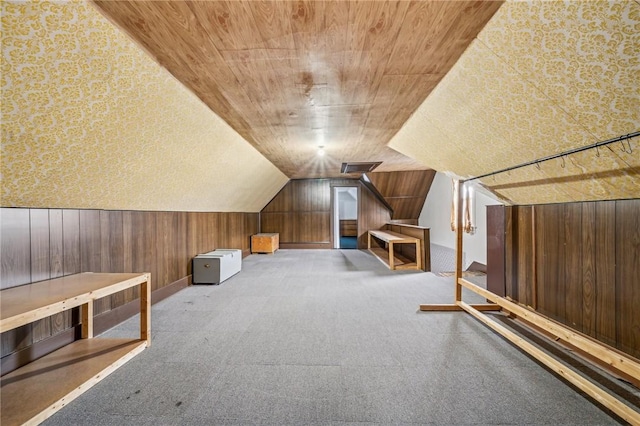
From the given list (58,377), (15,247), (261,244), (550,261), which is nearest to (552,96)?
(550,261)

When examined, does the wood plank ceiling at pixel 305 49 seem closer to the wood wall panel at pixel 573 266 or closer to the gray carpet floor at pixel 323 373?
the wood wall panel at pixel 573 266

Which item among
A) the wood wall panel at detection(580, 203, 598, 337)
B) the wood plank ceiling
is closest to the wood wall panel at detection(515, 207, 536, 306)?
the wood wall panel at detection(580, 203, 598, 337)

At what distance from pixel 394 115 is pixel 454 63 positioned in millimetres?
998

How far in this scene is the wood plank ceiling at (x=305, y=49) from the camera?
4.39 ft

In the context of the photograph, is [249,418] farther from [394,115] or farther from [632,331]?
[394,115]

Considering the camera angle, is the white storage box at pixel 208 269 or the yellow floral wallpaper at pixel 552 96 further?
the white storage box at pixel 208 269

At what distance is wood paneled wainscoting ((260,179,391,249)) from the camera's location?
7879mm

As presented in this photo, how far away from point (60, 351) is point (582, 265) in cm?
414

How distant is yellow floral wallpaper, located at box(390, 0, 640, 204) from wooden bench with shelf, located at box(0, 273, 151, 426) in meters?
2.92

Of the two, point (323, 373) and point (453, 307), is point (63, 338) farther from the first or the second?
point (453, 307)

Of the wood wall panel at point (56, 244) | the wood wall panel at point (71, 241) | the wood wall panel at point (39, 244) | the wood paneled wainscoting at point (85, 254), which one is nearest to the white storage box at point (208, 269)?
the wood paneled wainscoting at point (85, 254)

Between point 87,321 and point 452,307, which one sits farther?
point 452,307

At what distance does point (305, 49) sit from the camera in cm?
165

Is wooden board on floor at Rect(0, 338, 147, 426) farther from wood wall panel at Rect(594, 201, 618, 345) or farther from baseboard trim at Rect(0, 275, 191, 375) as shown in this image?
wood wall panel at Rect(594, 201, 618, 345)
